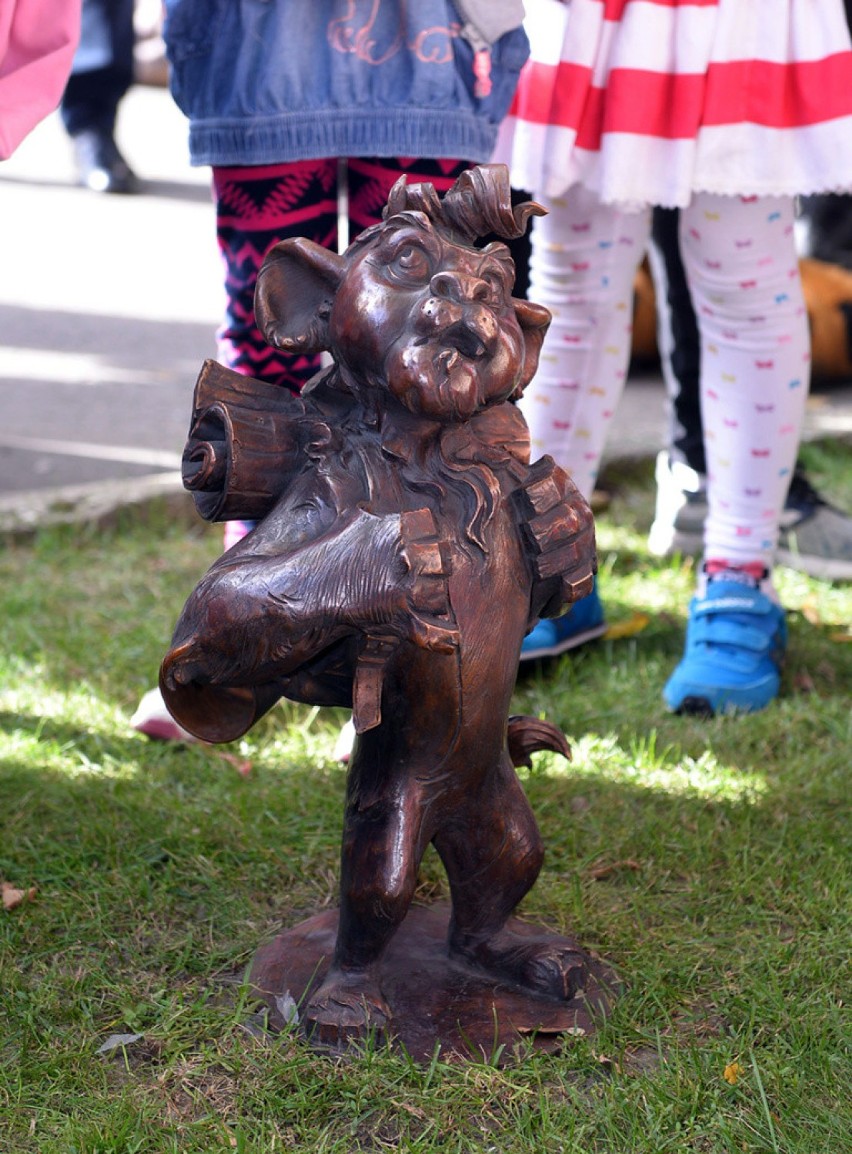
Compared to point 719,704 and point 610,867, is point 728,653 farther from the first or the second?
point 610,867

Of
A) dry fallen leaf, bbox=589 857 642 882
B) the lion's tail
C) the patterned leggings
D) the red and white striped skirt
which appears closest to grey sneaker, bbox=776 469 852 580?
the red and white striped skirt

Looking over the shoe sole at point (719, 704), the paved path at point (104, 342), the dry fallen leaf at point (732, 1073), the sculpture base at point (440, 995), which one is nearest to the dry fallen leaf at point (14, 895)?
the sculpture base at point (440, 995)

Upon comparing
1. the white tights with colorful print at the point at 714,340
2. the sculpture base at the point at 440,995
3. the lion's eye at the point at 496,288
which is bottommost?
the sculpture base at the point at 440,995

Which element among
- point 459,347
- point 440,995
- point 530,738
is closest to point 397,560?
point 459,347

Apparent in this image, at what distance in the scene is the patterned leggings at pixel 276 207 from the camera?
2.44 m

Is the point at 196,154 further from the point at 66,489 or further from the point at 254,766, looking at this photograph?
the point at 66,489

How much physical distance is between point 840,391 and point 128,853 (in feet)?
14.3

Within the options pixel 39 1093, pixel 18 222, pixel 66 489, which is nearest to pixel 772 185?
pixel 39 1093

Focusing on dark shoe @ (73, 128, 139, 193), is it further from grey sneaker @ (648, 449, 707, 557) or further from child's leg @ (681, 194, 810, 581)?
child's leg @ (681, 194, 810, 581)

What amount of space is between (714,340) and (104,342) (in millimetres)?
3935

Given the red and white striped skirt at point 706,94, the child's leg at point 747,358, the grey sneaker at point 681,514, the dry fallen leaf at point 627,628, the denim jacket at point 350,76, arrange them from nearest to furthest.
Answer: the denim jacket at point 350,76 → the red and white striped skirt at point 706,94 → the child's leg at point 747,358 → the dry fallen leaf at point 627,628 → the grey sneaker at point 681,514

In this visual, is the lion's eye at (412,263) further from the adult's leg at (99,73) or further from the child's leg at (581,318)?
the adult's leg at (99,73)

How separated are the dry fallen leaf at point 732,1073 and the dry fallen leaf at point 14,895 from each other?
1077mm

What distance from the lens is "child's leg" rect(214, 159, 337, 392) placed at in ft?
8.11
